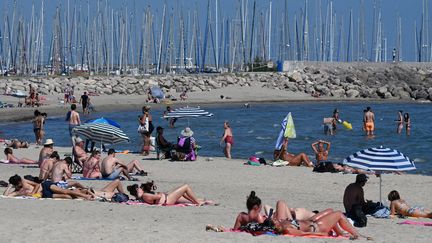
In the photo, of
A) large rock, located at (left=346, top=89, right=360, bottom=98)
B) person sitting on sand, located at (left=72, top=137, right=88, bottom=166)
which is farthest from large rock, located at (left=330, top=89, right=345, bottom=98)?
person sitting on sand, located at (left=72, top=137, right=88, bottom=166)

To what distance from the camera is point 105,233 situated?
11.2 m

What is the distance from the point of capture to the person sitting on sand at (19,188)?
1523cm

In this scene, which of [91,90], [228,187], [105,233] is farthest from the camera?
[91,90]

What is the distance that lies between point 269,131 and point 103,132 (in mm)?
19546

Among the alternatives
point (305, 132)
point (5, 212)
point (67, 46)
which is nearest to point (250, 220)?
point (5, 212)

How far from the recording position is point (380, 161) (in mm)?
14453

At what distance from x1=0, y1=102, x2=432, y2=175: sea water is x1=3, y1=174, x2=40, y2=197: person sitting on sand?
11.1 metres

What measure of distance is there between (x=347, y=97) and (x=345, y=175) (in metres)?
54.5

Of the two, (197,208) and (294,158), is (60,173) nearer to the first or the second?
(197,208)

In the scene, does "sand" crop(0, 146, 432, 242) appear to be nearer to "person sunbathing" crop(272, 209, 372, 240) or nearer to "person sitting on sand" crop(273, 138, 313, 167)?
"person sunbathing" crop(272, 209, 372, 240)

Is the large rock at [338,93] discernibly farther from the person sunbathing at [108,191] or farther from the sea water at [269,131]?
the person sunbathing at [108,191]

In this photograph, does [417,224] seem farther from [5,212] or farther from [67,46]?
[67,46]

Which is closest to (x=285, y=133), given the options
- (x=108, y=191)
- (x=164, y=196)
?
(x=108, y=191)

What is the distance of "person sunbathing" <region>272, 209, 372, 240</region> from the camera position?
11508 millimetres
